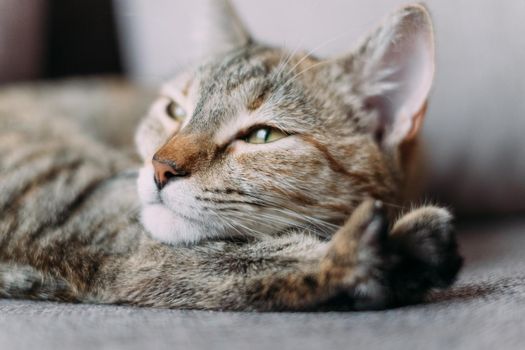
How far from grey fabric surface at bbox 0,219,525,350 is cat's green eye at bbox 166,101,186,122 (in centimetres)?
43

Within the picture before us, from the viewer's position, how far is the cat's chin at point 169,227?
33.2 inches

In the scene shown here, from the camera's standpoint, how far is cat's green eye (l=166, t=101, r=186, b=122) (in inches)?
42.9

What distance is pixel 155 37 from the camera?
5.92ft

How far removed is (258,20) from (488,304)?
1087 mm

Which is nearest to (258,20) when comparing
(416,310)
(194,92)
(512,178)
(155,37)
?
(155,37)

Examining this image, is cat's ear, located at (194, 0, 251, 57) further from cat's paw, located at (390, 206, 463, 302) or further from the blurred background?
cat's paw, located at (390, 206, 463, 302)

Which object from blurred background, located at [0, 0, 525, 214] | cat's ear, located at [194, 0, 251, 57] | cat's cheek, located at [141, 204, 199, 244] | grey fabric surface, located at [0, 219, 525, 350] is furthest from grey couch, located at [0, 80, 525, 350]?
cat's ear, located at [194, 0, 251, 57]

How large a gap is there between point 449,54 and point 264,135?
0.66 metres

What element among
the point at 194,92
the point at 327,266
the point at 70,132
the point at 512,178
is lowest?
the point at 512,178

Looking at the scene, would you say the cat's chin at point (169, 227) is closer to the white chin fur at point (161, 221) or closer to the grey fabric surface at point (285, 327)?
the white chin fur at point (161, 221)

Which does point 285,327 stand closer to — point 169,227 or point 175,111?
point 169,227

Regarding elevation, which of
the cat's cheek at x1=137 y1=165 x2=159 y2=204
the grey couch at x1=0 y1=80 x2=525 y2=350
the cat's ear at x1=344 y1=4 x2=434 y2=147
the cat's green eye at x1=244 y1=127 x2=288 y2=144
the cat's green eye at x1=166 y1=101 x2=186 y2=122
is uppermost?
the cat's ear at x1=344 y1=4 x2=434 y2=147

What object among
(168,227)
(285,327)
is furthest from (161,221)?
(285,327)

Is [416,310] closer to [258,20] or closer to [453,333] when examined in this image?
[453,333]
